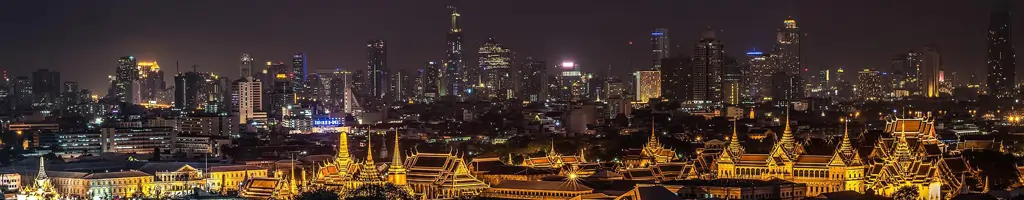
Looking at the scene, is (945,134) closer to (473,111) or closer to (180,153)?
(180,153)

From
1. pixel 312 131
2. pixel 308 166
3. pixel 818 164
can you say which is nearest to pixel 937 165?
pixel 818 164

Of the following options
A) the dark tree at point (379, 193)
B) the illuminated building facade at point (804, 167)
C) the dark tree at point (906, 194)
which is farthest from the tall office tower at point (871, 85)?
the dark tree at point (379, 193)

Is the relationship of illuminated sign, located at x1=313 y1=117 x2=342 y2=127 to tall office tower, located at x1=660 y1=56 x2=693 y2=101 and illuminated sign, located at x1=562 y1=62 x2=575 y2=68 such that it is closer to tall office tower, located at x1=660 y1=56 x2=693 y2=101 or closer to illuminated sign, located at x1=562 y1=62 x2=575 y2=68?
tall office tower, located at x1=660 y1=56 x2=693 y2=101

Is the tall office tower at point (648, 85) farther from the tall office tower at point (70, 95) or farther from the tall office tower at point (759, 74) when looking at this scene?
the tall office tower at point (70, 95)

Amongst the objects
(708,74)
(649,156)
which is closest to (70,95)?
(708,74)

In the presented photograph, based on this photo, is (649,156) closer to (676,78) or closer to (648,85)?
(676,78)

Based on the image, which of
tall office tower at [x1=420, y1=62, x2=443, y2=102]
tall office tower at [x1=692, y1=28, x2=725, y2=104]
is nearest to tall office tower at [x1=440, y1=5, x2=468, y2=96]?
tall office tower at [x1=420, y1=62, x2=443, y2=102]
